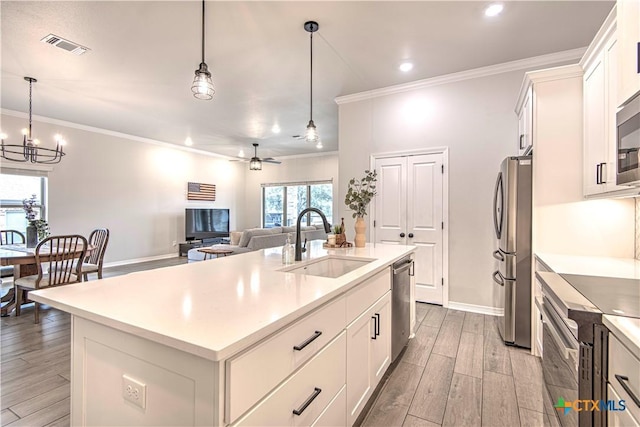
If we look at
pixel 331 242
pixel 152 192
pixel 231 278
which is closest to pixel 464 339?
pixel 331 242

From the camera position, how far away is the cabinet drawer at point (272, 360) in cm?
82

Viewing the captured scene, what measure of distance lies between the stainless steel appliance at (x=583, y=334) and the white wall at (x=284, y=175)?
679cm

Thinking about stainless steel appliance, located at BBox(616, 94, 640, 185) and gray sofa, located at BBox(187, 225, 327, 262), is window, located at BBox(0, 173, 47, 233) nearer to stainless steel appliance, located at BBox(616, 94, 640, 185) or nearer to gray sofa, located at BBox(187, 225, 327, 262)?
gray sofa, located at BBox(187, 225, 327, 262)

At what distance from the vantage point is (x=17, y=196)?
16.8 ft

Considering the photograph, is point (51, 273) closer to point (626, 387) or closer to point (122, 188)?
point (122, 188)

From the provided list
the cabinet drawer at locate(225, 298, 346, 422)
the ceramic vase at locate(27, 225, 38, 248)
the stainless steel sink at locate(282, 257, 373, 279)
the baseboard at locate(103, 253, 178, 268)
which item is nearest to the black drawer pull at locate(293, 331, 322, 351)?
the cabinet drawer at locate(225, 298, 346, 422)

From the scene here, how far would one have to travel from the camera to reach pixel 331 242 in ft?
8.88

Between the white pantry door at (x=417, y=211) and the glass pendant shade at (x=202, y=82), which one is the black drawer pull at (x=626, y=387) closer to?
the glass pendant shade at (x=202, y=82)

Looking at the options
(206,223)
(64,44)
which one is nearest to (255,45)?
(64,44)

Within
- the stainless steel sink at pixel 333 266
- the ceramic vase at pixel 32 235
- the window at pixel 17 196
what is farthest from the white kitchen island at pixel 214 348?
the window at pixel 17 196

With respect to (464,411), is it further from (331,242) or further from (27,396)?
(27,396)

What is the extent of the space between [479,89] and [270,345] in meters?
3.95

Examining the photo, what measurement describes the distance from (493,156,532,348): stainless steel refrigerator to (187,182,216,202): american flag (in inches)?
288

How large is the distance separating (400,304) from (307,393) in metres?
1.38
